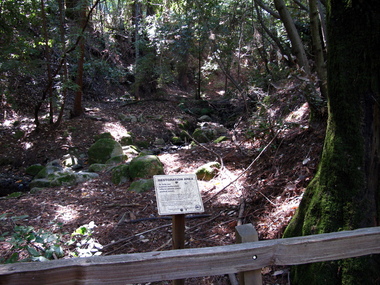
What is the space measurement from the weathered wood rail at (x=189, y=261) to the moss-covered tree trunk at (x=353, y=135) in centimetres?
57

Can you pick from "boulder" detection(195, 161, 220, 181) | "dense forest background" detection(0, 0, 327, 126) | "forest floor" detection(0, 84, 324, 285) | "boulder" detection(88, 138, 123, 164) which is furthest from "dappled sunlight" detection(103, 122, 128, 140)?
"boulder" detection(195, 161, 220, 181)

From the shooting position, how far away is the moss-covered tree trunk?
2760mm

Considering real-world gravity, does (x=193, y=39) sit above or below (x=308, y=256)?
above

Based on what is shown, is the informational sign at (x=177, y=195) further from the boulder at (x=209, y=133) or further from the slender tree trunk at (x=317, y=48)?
the boulder at (x=209, y=133)

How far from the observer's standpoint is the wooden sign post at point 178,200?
9.16ft

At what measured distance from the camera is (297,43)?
6414 mm

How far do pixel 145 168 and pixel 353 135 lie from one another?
4973 mm

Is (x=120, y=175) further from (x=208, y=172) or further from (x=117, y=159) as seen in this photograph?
(x=208, y=172)

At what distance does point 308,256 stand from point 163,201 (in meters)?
1.22

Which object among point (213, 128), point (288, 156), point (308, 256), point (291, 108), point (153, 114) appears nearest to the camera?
point (308, 256)

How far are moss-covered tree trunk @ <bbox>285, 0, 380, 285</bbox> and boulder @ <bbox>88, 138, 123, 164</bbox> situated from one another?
7.52 meters

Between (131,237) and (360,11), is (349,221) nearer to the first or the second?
(360,11)

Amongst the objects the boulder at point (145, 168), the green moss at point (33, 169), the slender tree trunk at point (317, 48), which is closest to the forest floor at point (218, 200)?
the boulder at point (145, 168)

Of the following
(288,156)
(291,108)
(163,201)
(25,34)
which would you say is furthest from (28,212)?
(25,34)
